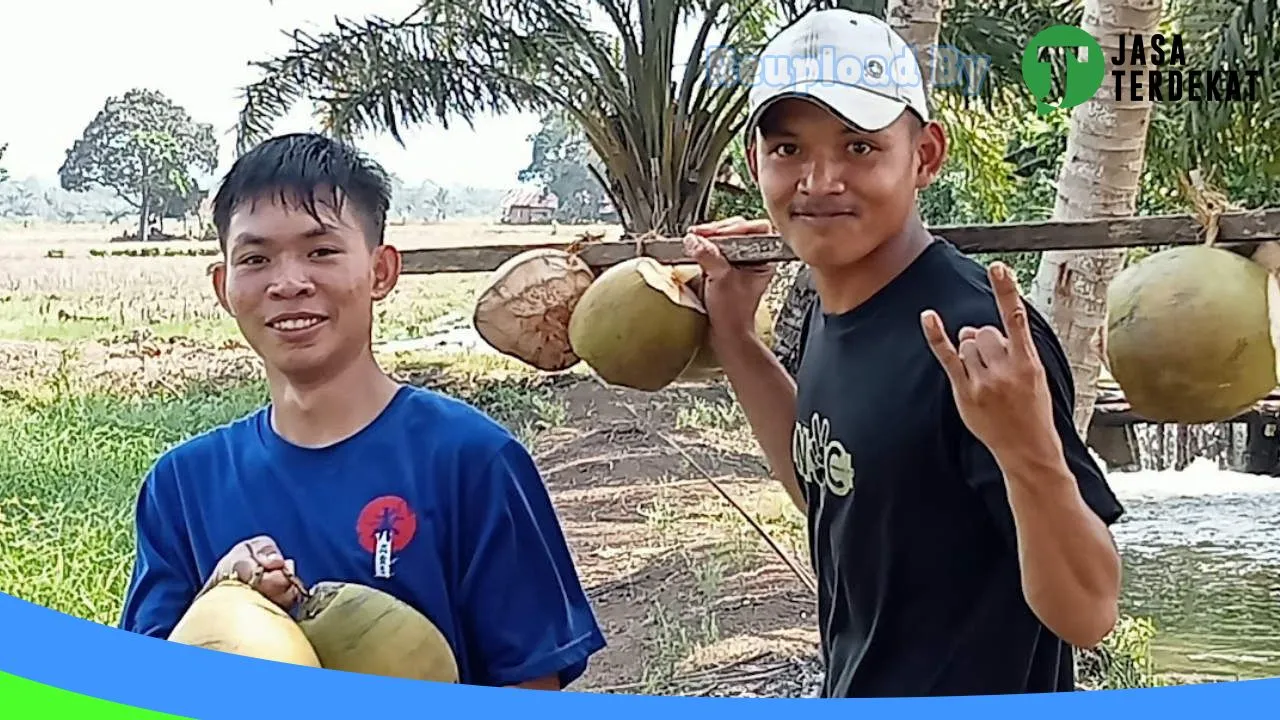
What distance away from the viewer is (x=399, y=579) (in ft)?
2.98

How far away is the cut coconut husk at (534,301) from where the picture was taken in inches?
46.6

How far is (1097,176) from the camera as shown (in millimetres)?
1660

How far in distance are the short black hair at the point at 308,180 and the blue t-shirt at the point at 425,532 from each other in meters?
0.14

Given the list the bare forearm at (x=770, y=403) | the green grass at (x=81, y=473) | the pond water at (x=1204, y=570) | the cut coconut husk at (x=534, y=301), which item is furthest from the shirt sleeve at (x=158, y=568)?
the pond water at (x=1204, y=570)

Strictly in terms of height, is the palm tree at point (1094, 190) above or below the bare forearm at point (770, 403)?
above

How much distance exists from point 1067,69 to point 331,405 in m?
1.48

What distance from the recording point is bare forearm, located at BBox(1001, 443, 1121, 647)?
2.37 ft

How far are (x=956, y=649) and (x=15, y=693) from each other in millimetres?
674

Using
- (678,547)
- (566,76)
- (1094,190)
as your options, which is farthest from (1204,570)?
(1094,190)

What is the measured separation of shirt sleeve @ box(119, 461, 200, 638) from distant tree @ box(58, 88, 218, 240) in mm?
2440

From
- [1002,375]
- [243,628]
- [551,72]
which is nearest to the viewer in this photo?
[1002,375]

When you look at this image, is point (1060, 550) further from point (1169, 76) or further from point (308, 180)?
point (1169, 76)

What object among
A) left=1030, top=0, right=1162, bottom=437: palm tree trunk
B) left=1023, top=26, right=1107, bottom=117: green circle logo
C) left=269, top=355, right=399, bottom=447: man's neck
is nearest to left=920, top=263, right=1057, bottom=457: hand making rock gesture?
left=269, top=355, right=399, bottom=447: man's neck

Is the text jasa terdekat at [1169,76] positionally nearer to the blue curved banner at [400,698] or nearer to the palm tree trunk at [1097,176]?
the palm tree trunk at [1097,176]
